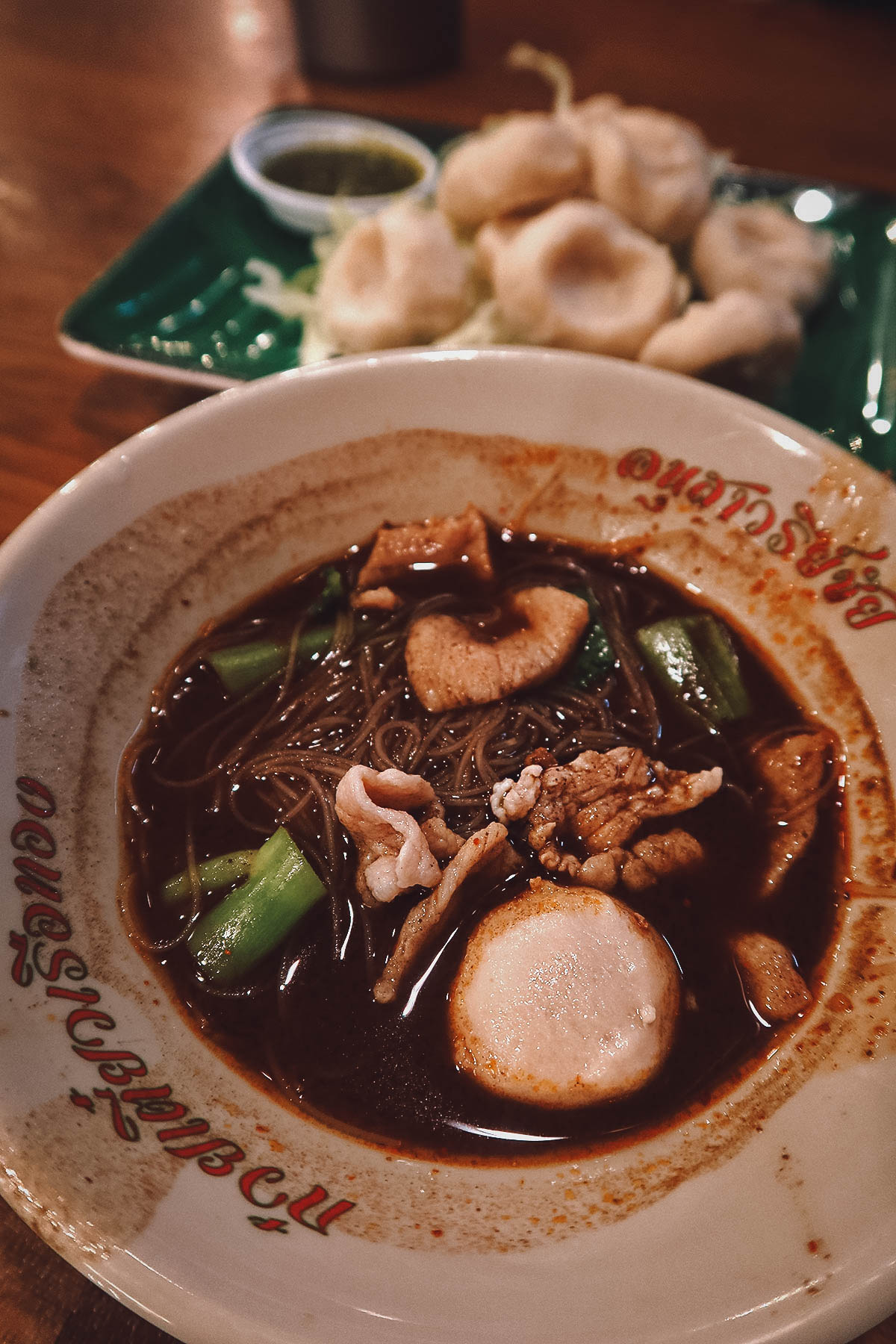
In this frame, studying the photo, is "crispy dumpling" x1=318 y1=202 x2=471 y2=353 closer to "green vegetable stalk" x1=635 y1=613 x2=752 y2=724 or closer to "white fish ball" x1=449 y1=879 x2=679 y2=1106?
"green vegetable stalk" x1=635 y1=613 x2=752 y2=724

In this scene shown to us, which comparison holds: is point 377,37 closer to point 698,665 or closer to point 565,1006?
point 698,665

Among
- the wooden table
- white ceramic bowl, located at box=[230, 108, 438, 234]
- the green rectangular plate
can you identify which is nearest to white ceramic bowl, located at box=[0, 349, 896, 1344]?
the green rectangular plate

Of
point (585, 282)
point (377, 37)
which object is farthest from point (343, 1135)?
point (377, 37)

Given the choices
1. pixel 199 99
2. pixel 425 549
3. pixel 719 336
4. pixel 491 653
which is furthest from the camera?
pixel 199 99

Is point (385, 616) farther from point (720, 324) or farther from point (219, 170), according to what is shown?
point (219, 170)

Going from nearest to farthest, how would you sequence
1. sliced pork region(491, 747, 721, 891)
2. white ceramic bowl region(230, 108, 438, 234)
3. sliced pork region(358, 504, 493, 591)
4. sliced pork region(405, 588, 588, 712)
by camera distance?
sliced pork region(491, 747, 721, 891) < sliced pork region(405, 588, 588, 712) < sliced pork region(358, 504, 493, 591) < white ceramic bowl region(230, 108, 438, 234)

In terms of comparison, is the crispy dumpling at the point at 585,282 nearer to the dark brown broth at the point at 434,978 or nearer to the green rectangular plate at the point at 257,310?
the green rectangular plate at the point at 257,310

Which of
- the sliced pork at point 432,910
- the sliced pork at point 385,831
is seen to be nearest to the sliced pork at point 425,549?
the sliced pork at point 385,831

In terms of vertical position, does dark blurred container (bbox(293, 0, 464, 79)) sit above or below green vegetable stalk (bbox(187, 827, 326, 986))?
above
